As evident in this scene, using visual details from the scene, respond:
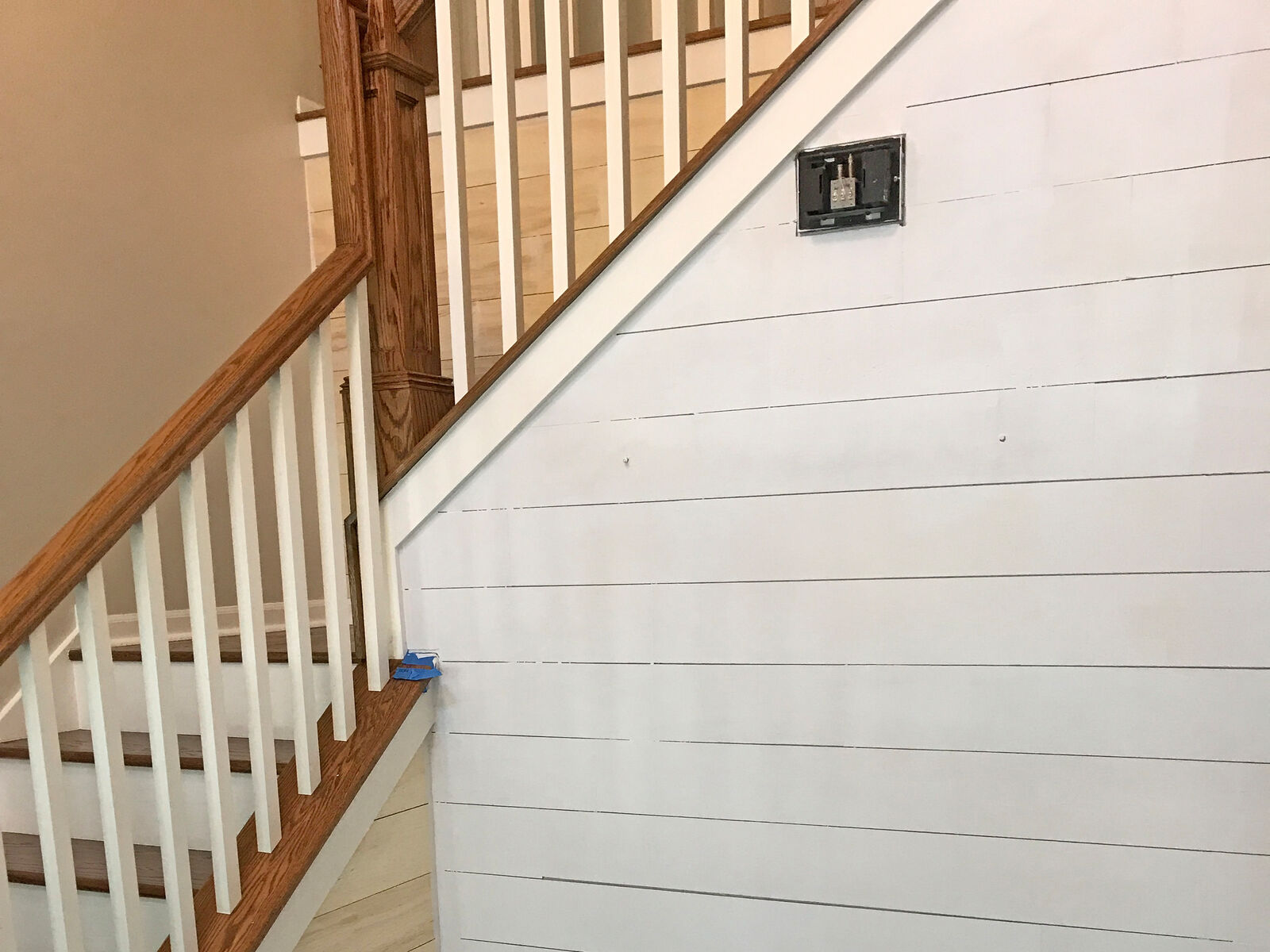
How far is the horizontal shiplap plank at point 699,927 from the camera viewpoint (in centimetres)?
132

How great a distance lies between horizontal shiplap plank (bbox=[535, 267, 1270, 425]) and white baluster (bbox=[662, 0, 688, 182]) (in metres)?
0.22

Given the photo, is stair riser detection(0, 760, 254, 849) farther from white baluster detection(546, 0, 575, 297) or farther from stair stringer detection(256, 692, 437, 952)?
white baluster detection(546, 0, 575, 297)

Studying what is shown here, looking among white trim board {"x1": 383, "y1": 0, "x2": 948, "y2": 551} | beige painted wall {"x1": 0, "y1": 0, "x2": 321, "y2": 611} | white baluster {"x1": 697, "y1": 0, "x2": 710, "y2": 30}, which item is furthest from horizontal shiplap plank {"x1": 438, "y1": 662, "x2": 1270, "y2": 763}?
white baluster {"x1": 697, "y1": 0, "x2": 710, "y2": 30}

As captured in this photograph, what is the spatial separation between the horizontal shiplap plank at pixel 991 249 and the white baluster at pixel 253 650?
69cm

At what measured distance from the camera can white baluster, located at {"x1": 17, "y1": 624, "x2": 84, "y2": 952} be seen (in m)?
1.12

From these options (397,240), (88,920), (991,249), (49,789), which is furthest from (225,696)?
(991,249)

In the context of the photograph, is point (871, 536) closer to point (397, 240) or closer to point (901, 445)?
point (901, 445)

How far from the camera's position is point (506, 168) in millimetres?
1526

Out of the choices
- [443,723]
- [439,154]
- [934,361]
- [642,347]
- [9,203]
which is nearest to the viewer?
[934,361]

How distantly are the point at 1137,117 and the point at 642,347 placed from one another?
0.78 m

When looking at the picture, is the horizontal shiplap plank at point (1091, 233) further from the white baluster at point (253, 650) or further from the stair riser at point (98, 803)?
the stair riser at point (98, 803)

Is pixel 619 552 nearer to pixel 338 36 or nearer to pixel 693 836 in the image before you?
pixel 693 836

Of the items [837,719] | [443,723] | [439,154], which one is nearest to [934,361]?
[837,719]

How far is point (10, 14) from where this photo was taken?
73.8 inches
